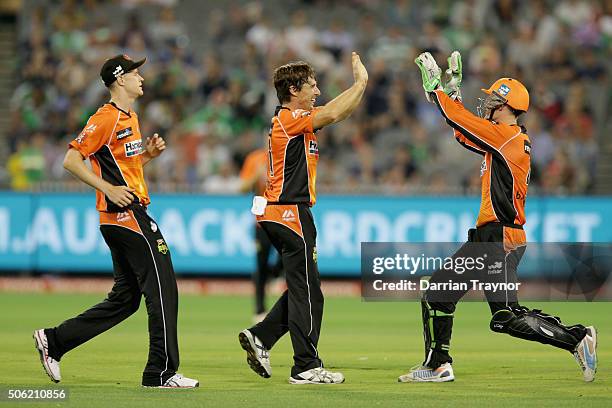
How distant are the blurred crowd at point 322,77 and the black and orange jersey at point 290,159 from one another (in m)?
11.9

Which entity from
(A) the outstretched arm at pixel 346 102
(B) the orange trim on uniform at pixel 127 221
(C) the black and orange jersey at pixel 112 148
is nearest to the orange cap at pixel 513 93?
(A) the outstretched arm at pixel 346 102

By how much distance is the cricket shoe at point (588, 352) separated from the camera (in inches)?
418

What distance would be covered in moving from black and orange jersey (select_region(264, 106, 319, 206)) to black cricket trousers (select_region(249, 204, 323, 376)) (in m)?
0.12

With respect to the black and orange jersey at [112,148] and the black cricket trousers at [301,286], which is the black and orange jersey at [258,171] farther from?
the black and orange jersey at [112,148]

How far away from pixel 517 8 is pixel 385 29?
9.46ft

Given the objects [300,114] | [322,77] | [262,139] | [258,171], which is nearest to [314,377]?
[300,114]

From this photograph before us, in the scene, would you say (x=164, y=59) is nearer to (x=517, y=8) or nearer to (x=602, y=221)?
(x=517, y=8)

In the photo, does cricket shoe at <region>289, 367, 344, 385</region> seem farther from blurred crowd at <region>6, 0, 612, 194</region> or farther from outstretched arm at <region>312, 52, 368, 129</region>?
blurred crowd at <region>6, 0, 612, 194</region>

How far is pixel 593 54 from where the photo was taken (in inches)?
1041

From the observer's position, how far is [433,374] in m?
10.9

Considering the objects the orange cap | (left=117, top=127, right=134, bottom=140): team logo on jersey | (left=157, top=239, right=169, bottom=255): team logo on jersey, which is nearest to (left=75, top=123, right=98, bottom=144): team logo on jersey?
(left=117, top=127, right=134, bottom=140): team logo on jersey

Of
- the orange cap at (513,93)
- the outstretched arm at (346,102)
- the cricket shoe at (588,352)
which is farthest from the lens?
the orange cap at (513,93)

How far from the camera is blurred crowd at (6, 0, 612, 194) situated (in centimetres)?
2425

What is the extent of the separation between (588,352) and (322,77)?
16158 millimetres
